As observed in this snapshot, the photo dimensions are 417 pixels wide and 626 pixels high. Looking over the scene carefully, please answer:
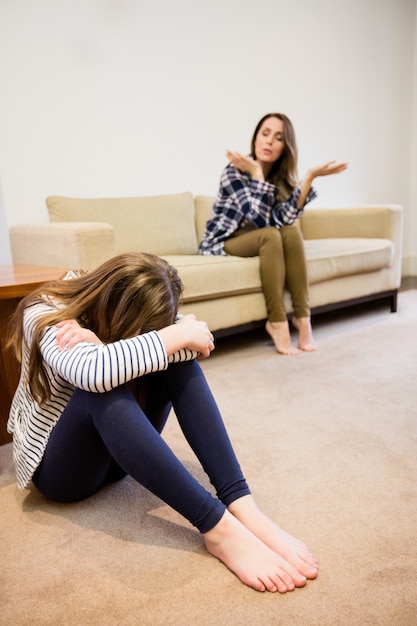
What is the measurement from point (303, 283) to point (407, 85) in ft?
9.64

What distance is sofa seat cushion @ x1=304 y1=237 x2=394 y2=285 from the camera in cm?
258

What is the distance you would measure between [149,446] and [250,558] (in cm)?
27

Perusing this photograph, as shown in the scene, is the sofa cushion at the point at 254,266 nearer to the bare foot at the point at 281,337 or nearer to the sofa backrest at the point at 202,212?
the bare foot at the point at 281,337

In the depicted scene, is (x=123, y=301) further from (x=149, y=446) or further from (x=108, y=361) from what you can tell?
(x=149, y=446)

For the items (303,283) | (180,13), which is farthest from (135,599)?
(180,13)

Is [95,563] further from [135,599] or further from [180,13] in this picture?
[180,13]

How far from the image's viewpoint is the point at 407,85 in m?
4.38

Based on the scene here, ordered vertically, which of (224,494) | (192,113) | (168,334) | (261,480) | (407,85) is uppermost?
(407,85)

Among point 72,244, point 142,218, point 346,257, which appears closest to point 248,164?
point 142,218

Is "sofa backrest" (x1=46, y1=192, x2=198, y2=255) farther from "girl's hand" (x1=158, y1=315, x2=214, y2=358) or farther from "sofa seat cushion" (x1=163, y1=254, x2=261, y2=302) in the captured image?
"girl's hand" (x1=158, y1=315, x2=214, y2=358)

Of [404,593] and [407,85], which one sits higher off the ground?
[407,85]

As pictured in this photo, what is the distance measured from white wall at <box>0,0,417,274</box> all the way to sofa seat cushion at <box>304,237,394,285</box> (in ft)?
3.12

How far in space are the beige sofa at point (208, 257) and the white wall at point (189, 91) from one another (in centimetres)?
30

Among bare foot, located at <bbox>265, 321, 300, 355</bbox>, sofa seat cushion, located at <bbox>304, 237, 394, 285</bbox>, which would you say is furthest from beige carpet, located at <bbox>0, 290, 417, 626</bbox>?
sofa seat cushion, located at <bbox>304, 237, 394, 285</bbox>
